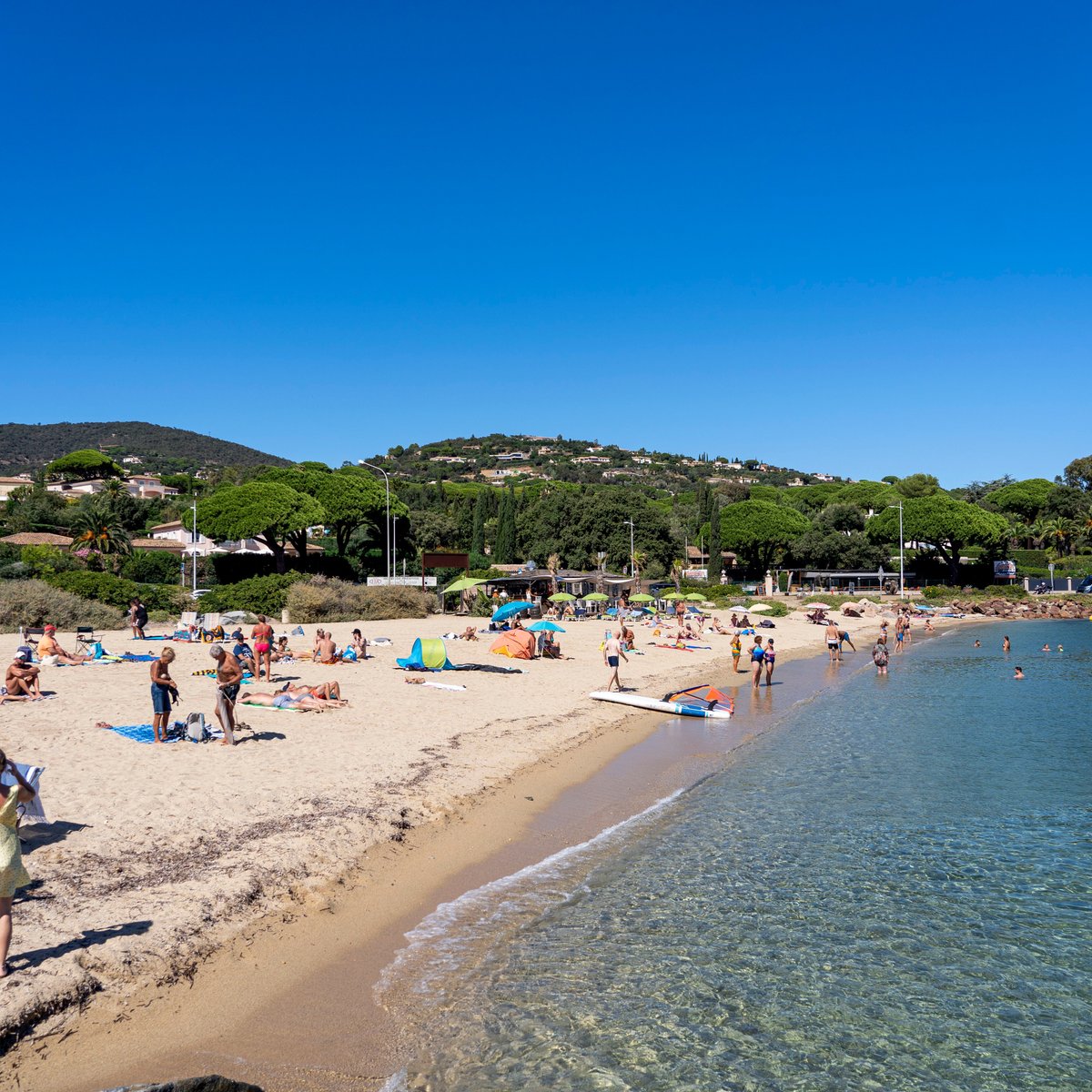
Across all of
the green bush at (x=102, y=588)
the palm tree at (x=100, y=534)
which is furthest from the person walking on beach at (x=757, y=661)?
the palm tree at (x=100, y=534)

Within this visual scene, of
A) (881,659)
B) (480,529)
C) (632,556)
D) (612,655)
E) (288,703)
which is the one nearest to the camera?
(288,703)

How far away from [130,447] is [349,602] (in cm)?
15554

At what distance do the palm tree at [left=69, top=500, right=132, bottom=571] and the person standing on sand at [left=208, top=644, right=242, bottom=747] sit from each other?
125ft

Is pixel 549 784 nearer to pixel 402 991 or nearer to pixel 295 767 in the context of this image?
pixel 295 767

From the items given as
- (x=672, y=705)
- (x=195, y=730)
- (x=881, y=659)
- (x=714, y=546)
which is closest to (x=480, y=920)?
(x=195, y=730)

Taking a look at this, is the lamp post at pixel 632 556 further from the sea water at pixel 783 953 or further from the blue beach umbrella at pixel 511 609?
the sea water at pixel 783 953

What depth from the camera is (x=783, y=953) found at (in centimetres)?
737

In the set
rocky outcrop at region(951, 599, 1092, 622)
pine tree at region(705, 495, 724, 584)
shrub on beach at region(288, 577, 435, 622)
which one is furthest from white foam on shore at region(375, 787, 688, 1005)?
pine tree at region(705, 495, 724, 584)

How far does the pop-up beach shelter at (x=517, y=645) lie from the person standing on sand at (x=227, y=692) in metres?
14.2

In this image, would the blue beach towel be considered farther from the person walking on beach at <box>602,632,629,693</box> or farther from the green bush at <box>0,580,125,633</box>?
the green bush at <box>0,580,125,633</box>

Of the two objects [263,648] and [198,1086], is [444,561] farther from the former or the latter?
[198,1086]

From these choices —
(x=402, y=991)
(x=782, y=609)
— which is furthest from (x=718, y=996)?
(x=782, y=609)

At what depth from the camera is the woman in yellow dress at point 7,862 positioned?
220 inches

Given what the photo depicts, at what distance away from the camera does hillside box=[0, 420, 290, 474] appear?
6314 inches
